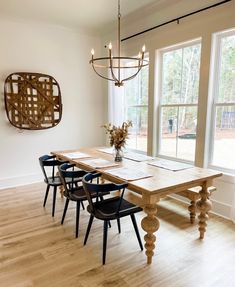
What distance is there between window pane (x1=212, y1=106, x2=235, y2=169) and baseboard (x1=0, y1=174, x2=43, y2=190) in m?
3.09

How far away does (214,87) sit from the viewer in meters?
3.04

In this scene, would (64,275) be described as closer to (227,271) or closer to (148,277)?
(148,277)

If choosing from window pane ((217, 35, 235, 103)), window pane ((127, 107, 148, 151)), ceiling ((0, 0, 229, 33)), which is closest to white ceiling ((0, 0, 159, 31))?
ceiling ((0, 0, 229, 33))

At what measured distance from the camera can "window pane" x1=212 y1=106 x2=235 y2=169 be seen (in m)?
2.93

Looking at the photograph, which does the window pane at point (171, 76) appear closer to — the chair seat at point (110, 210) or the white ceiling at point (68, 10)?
the white ceiling at point (68, 10)

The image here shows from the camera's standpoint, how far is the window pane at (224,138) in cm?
293

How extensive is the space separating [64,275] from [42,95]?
10.2 ft

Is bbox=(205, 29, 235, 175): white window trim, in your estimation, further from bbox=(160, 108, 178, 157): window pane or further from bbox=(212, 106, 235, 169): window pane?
bbox=(160, 108, 178, 157): window pane

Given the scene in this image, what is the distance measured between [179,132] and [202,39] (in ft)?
4.26

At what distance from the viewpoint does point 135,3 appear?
133 inches

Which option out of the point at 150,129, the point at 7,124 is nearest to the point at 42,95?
the point at 7,124

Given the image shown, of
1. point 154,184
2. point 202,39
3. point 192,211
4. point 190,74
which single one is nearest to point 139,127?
point 190,74

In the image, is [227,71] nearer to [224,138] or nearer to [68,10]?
[224,138]

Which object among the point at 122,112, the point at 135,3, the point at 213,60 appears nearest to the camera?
the point at 213,60
